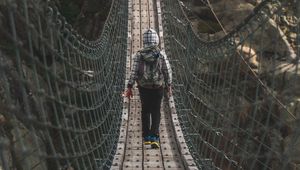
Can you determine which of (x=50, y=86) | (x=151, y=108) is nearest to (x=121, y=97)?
(x=151, y=108)

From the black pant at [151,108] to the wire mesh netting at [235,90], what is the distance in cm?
37

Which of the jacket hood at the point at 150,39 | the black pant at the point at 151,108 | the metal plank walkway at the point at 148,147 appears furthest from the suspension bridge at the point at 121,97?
the jacket hood at the point at 150,39

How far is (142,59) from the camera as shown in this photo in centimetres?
353

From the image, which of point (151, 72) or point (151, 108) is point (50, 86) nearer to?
point (151, 72)

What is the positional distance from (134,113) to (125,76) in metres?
1.06

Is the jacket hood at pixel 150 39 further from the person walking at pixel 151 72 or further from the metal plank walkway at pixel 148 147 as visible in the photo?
the metal plank walkway at pixel 148 147

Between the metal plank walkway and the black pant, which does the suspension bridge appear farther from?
the black pant

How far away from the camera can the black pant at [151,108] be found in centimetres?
362

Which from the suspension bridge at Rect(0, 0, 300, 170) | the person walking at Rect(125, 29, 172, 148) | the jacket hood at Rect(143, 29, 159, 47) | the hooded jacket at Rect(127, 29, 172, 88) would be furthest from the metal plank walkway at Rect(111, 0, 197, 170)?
the jacket hood at Rect(143, 29, 159, 47)

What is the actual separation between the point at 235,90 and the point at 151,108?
0.65 m

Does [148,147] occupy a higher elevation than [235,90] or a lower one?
lower

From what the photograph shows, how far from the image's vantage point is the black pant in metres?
3.62

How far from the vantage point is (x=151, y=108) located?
370cm

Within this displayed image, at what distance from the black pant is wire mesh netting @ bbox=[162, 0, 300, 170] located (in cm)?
37
